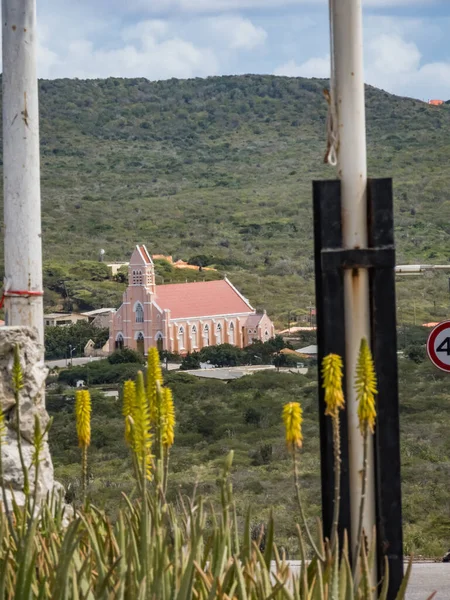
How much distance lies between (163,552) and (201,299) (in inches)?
1785

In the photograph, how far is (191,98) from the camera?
8450 centimetres

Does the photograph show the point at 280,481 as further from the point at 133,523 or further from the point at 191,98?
the point at 191,98

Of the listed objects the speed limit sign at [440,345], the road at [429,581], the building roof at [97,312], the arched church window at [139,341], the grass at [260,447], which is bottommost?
the grass at [260,447]

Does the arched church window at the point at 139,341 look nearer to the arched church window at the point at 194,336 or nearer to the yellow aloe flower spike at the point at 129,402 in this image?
the arched church window at the point at 194,336

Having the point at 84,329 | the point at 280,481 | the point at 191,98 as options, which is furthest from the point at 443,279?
the point at 191,98

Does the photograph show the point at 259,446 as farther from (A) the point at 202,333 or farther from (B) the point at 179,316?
(A) the point at 202,333

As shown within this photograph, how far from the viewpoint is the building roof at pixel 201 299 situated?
46.1 meters

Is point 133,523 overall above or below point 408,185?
below

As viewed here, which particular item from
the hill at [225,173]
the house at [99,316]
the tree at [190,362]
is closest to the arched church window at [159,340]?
the house at [99,316]

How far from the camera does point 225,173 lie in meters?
72.2

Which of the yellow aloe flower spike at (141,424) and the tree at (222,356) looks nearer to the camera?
the yellow aloe flower spike at (141,424)

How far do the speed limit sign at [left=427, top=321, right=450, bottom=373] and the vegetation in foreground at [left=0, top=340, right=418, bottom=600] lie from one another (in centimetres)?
571

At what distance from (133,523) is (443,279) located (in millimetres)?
46093

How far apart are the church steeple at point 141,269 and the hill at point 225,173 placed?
3777 mm
